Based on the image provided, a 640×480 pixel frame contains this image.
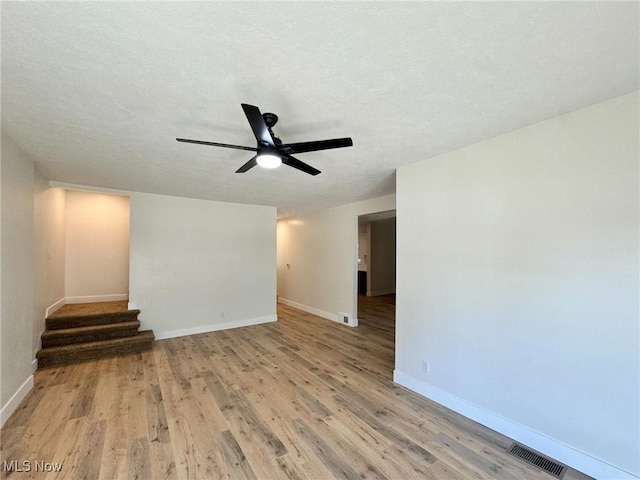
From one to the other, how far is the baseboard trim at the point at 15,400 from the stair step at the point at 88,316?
51.0 inches

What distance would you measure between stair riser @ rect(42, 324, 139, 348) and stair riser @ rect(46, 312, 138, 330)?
0.90 feet

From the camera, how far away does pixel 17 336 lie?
269cm

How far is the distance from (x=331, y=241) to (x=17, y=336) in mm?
4862

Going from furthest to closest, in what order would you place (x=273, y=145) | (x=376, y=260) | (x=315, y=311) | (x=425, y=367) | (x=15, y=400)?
(x=376, y=260)
(x=315, y=311)
(x=425, y=367)
(x=15, y=400)
(x=273, y=145)

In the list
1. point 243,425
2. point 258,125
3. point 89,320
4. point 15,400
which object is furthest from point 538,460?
point 89,320

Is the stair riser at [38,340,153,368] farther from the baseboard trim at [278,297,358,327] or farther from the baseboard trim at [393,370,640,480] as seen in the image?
the baseboard trim at [393,370,640,480]

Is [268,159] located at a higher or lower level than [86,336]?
higher

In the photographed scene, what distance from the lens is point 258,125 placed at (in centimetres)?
171

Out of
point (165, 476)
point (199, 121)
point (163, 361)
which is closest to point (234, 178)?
point (199, 121)

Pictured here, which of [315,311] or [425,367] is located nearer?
[425,367]

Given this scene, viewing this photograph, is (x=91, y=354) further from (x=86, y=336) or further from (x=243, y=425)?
(x=243, y=425)

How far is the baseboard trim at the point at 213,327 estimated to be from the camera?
15.7 feet

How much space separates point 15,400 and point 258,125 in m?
3.58

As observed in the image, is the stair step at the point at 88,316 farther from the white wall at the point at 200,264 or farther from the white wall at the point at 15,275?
the white wall at the point at 15,275
